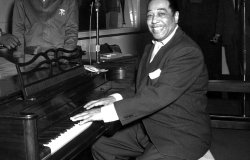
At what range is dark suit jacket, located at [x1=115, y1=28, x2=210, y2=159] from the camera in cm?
220

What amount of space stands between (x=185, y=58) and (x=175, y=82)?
177mm

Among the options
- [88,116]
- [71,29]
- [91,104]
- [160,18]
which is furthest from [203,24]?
[88,116]

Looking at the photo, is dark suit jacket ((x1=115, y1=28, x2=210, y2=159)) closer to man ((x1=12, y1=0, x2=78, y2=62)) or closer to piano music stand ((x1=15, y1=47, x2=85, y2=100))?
piano music stand ((x1=15, y1=47, x2=85, y2=100))

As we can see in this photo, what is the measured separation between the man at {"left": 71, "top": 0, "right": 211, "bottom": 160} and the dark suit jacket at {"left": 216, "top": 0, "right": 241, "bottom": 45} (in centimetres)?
399

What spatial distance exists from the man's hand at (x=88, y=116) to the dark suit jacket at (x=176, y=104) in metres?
0.13

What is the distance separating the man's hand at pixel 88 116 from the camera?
207 cm

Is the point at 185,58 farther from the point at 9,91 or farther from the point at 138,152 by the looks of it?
the point at 9,91

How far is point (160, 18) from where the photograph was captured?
95.2 inches

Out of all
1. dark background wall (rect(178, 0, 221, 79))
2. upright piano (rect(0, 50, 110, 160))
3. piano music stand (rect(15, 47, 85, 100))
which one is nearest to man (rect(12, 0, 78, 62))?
piano music stand (rect(15, 47, 85, 100))

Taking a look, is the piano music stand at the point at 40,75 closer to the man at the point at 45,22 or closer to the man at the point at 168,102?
the man at the point at 168,102

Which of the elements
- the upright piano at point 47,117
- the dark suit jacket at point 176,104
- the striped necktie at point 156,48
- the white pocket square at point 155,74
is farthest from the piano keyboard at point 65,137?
the striped necktie at point 156,48

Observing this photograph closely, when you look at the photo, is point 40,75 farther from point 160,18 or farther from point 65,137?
point 160,18

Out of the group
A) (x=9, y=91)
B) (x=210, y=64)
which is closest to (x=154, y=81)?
(x=9, y=91)

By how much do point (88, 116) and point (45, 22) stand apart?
2.02 metres
